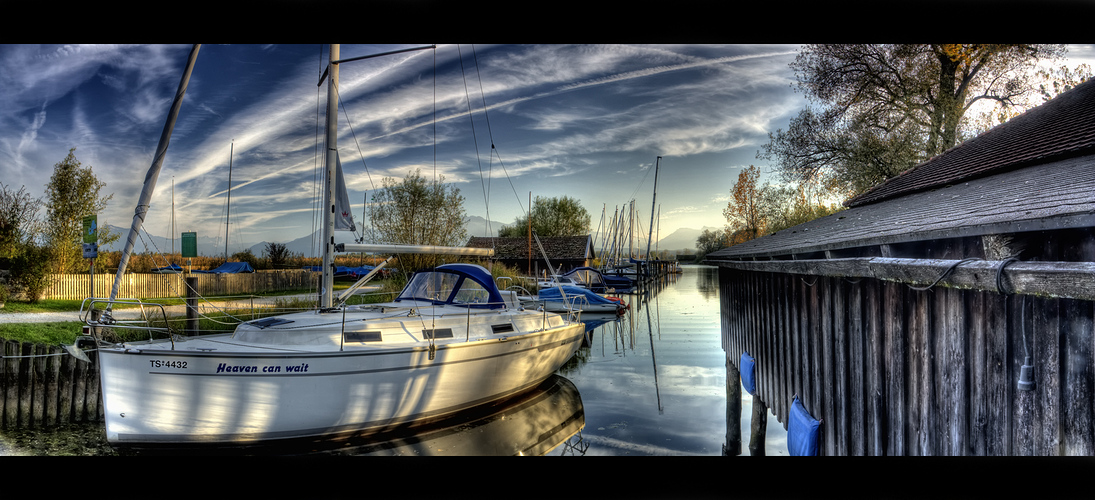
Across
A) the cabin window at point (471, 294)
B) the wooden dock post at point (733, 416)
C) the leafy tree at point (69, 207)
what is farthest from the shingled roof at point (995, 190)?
the leafy tree at point (69, 207)

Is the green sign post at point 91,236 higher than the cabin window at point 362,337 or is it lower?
higher

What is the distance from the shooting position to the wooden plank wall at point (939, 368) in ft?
6.35

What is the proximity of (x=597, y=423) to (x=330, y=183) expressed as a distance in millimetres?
4941

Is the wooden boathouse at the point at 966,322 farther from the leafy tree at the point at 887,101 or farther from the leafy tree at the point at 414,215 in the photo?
the leafy tree at the point at 414,215

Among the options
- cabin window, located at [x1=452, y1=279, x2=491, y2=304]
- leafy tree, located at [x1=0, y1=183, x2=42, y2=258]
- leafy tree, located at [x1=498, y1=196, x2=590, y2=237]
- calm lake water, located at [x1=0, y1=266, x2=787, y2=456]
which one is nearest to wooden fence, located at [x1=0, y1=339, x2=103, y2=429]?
calm lake water, located at [x1=0, y1=266, x2=787, y2=456]

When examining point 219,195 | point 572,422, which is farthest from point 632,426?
point 219,195

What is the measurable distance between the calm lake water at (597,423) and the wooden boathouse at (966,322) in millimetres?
2231

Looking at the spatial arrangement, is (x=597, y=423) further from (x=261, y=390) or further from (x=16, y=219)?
(x=16, y=219)

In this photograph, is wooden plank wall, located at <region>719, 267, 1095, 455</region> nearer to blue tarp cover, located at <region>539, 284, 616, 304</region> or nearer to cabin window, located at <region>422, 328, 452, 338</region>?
cabin window, located at <region>422, 328, 452, 338</region>

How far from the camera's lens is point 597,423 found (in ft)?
23.4

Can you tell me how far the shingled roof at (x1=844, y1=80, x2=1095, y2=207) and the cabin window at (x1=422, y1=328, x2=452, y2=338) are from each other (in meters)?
6.02

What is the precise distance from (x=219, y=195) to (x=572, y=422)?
25.2 ft

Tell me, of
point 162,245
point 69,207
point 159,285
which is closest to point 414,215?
point 159,285

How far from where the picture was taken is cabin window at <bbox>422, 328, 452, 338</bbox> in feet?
20.9
